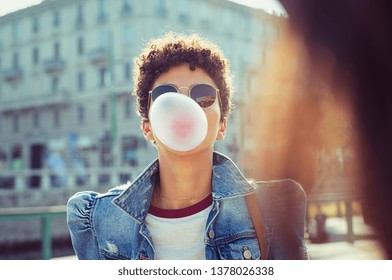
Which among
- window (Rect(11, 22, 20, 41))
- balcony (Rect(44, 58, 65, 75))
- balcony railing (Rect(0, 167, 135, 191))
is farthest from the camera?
balcony railing (Rect(0, 167, 135, 191))

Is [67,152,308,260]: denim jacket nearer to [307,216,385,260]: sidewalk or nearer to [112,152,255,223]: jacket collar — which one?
[112,152,255,223]: jacket collar

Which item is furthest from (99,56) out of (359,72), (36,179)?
(36,179)

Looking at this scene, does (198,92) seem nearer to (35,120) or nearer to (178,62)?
(178,62)

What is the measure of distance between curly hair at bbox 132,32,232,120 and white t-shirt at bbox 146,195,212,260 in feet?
0.78

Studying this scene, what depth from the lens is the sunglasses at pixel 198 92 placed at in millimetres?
1282

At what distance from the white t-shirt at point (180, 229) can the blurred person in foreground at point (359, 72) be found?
0.38 metres

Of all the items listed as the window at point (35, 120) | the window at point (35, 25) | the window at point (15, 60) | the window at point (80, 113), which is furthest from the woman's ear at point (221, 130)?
the window at point (80, 113)

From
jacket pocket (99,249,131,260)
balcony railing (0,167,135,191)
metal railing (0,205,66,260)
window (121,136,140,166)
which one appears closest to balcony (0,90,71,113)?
window (121,136,140,166)

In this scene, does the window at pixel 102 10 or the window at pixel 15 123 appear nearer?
the window at pixel 102 10

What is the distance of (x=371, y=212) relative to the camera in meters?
0.99

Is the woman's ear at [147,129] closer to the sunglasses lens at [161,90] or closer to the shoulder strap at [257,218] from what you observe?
the sunglasses lens at [161,90]

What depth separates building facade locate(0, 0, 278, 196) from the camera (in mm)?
1771

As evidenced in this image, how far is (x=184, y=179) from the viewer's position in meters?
1.34
